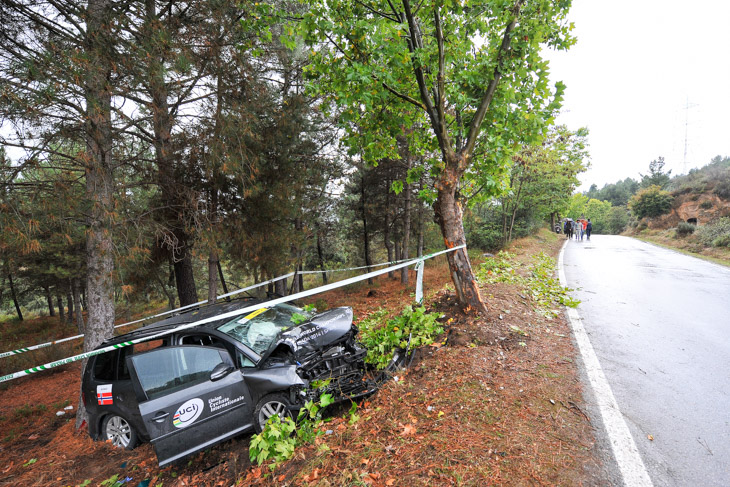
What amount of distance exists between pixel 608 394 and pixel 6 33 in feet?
30.0

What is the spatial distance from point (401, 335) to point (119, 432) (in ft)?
13.8

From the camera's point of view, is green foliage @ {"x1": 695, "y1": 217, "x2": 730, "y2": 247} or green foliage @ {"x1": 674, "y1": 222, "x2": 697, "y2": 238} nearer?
green foliage @ {"x1": 695, "y1": 217, "x2": 730, "y2": 247}

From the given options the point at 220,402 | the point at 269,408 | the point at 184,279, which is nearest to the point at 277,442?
the point at 269,408

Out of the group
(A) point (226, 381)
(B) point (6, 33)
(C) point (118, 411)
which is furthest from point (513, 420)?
(B) point (6, 33)

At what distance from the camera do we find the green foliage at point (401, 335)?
4.33m

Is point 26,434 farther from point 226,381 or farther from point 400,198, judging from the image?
point 400,198

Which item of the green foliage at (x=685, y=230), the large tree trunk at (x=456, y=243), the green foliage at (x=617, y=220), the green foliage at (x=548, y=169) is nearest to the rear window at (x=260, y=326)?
the large tree trunk at (x=456, y=243)

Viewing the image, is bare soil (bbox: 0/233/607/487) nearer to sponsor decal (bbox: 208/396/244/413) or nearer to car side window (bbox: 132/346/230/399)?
sponsor decal (bbox: 208/396/244/413)

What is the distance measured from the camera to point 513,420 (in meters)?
2.83

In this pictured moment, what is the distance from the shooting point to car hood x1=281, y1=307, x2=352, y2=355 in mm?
3893

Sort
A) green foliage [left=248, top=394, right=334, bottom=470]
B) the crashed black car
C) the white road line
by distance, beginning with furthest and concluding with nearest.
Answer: the crashed black car < green foliage [left=248, top=394, right=334, bottom=470] < the white road line

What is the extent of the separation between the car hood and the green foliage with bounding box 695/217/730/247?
20.8 metres

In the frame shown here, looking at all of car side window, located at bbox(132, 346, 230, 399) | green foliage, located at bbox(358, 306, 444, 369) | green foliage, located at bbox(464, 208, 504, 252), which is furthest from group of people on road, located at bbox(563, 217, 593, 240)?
car side window, located at bbox(132, 346, 230, 399)

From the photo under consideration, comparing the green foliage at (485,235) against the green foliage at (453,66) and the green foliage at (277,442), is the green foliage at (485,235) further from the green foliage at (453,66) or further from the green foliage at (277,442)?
the green foliage at (277,442)
